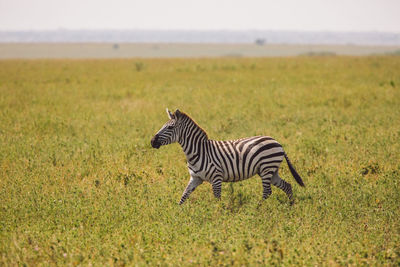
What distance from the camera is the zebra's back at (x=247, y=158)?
6887 mm

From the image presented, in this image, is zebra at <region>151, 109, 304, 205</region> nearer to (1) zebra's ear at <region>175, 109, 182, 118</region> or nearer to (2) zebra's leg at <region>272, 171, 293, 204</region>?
(1) zebra's ear at <region>175, 109, 182, 118</region>

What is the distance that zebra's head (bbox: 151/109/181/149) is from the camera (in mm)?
6688

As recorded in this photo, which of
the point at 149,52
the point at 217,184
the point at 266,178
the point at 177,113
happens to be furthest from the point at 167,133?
the point at 149,52

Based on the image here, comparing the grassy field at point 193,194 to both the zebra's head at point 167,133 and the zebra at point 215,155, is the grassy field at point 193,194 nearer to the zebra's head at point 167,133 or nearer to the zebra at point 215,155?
the zebra at point 215,155

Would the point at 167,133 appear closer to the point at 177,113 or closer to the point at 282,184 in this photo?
the point at 177,113

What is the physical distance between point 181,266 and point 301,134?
26.1 ft

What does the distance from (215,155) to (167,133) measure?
919mm

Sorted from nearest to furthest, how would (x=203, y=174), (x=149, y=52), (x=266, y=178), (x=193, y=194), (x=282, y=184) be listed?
(x=203, y=174), (x=266, y=178), (x=282, y=184), (x=193, y=194), (x=149, y=52)

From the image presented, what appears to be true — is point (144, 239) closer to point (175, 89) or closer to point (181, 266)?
point (181, 266)

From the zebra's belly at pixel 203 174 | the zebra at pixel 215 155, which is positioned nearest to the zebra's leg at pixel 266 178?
the zebra at pixel 215 155

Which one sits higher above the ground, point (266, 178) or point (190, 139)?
point (190, 139)

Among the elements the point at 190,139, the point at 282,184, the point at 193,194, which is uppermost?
the point at 190,139

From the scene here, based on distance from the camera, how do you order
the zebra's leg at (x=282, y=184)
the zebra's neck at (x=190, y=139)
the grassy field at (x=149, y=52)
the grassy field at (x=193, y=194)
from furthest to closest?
the grassy field at (x=149, y=52) → the zebra's leg at (x=282, y=184) → the zebra's neck at (x=190, y=139) → the grassy field at (x=193, y=194)

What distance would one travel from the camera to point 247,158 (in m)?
6.91
